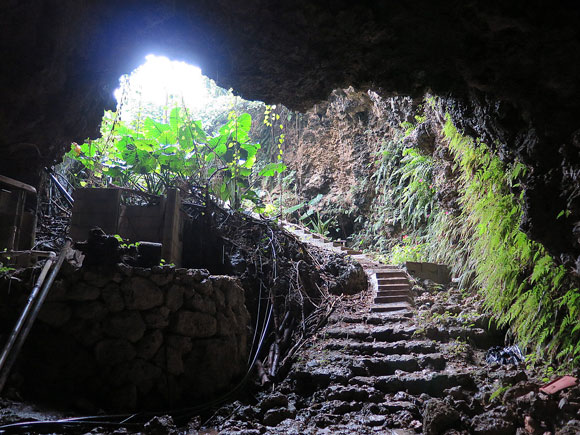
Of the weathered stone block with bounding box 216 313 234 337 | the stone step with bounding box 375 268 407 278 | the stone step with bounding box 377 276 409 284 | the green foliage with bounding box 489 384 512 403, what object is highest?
the stone step with bounding box 375 268 407 278

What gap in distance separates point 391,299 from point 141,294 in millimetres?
4289

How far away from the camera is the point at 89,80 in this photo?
3402 millimetres

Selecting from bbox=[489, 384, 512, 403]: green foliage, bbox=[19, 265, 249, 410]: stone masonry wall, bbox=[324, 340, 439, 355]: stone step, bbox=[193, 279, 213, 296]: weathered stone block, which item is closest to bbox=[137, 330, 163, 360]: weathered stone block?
bbox=[19, 265, 249, 410]: stone masonry wall

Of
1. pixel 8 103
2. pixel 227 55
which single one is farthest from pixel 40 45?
pixel 227 55

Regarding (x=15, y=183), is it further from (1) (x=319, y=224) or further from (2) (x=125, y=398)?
(1) (x=319, y=224)

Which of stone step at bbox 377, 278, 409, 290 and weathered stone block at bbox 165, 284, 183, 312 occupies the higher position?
stone step at bbox 377, 278, 409, 290

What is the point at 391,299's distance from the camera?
6.79m

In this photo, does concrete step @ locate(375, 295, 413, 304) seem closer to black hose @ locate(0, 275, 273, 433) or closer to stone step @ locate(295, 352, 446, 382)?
stone step @ locate(295, 352, 446, 382)

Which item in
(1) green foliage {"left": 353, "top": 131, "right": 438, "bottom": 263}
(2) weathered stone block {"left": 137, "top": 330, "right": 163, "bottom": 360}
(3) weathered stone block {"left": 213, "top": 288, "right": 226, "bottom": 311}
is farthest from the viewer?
(1) green foliage {"left": 353, "top": 131, "right": 438, "bottom": 263}

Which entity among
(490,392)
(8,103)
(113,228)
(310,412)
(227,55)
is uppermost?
(227,55)

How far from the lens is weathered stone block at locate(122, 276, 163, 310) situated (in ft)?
13.4

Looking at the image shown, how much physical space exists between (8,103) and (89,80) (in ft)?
2.12

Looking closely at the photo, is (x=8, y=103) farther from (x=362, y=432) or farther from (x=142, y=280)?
(x=362, y=432)

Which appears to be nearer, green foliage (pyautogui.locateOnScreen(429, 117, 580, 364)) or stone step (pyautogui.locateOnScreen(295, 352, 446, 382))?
green foliage (pyautogui.locateOnScreen(429, 117, 580, 364))
